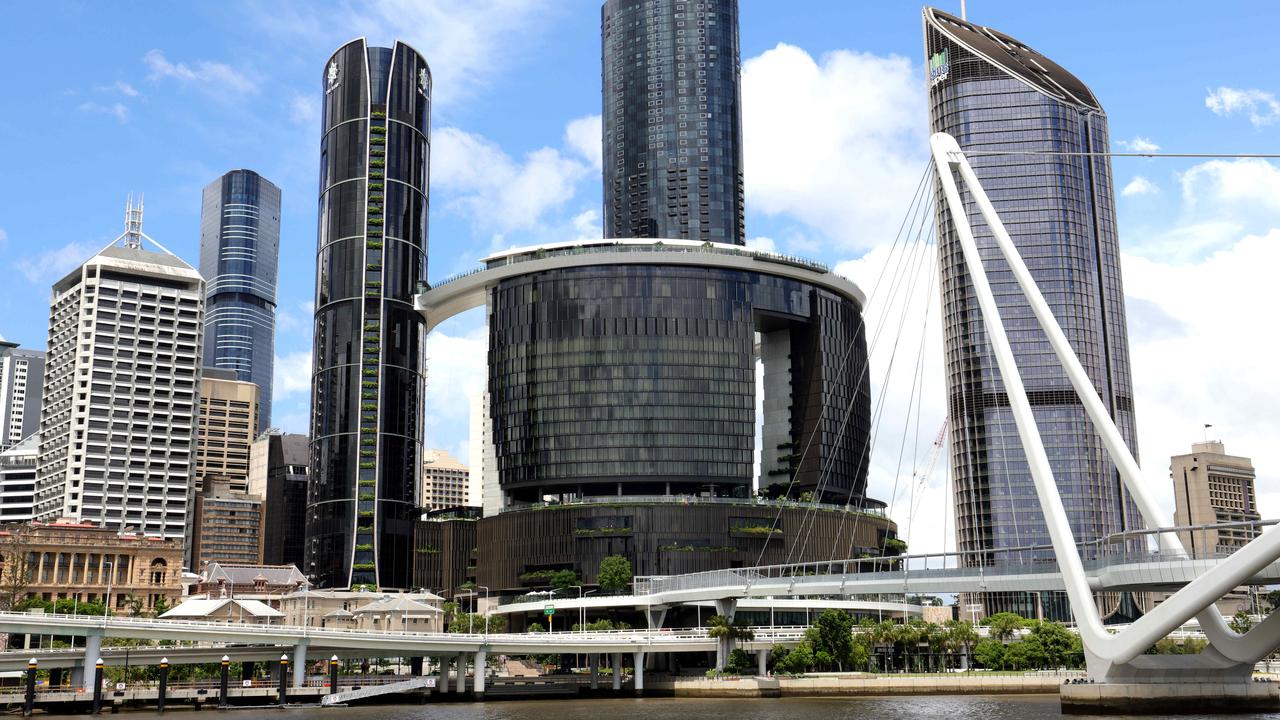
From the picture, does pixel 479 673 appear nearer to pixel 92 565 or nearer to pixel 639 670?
pixel 639 670

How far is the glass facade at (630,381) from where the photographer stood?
184625mm

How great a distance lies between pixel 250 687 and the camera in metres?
109

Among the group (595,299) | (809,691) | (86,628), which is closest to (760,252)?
(595,299)

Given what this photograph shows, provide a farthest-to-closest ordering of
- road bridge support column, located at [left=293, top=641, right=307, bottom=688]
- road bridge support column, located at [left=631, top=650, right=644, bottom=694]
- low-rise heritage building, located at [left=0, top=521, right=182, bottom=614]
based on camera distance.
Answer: low-rise heritage building, located at [left=0, top=521, right=182, bottom=614], road bridge support column, located at [left=631, top=650, right=644, bottom=694], road bridge support column, located at [left=293, top=641, right=307, bottom=688]

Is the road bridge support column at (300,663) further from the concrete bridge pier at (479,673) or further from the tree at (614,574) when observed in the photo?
the tree at (614,574)

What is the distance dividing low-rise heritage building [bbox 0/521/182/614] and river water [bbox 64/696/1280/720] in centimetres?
9304

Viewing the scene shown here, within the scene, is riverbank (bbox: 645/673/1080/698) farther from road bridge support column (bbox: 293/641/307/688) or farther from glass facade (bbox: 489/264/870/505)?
glass facade (bbox: 489/264/870/505)

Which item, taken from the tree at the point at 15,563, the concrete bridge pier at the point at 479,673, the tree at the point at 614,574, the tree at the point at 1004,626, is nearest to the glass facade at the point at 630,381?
the tree at the point at 614,574

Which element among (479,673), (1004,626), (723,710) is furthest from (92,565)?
→ (723,710)

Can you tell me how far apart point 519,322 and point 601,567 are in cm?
3990

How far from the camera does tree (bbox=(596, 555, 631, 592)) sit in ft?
555

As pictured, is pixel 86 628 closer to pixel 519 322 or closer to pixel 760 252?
pixel 519 322

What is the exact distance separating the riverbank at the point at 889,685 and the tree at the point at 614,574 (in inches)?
2035

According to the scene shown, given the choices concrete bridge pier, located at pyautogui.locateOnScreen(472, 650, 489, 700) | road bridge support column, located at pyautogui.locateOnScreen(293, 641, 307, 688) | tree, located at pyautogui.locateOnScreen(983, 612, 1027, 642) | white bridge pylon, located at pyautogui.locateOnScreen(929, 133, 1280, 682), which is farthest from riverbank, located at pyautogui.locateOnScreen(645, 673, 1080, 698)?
white bridge pylon, located at pyautogui.locateOnScreen(929, 133, 1280, 682)
